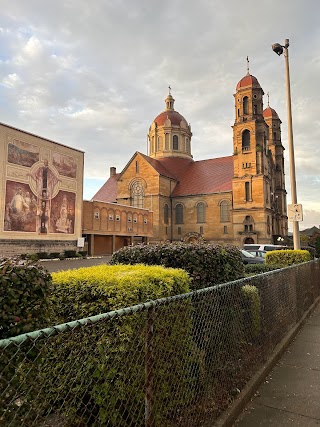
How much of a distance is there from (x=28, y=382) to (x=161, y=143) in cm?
7238

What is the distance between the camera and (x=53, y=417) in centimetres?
284

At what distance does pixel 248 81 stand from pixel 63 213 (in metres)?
40.5

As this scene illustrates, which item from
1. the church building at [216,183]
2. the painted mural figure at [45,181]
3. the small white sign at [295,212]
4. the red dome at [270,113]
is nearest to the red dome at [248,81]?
the church building at [216,183]

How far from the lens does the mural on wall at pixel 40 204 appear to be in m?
33.5

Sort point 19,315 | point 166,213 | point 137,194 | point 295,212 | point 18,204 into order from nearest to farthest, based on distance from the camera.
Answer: point 19,315
point 295,212
point 18,204
point 166,213
point 137,194

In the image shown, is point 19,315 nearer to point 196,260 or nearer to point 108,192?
point 196,260

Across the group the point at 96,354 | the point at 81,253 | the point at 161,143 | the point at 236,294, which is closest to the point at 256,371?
the point at 236,294

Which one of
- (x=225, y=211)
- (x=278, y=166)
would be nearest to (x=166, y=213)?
(x=225, y=211)

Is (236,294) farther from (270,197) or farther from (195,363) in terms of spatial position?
(270,197)

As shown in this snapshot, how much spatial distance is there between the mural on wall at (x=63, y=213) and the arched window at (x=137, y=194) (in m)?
22.9

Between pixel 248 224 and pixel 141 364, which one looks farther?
pixel 248 224

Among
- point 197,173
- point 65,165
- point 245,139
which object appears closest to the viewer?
point 65,165

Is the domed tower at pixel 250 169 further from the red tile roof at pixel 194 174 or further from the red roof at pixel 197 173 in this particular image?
the red tile roof at pixel 194 174

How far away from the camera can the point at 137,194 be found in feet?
208
